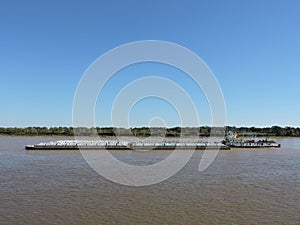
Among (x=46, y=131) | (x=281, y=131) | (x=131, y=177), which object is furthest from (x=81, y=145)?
(x=281, y=131)

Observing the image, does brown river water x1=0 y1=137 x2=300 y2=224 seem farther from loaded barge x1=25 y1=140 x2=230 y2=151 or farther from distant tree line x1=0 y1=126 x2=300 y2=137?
distant tree line x1=0 y1=126 x2=300 y2=137

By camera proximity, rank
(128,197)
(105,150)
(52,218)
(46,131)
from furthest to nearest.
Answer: (46,131)
(105,150)
(128,197)
(52,218)

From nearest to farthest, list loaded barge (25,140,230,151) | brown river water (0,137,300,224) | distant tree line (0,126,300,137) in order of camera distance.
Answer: brown river water (0,137,300,224), loaded barge (25,140,230,151), distant tree line (0,126,300,137)

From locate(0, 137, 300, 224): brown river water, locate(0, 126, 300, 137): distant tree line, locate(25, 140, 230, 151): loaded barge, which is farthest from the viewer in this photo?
locate(0, 126, 300, 137): distant tree line

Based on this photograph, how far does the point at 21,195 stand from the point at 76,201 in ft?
9.20

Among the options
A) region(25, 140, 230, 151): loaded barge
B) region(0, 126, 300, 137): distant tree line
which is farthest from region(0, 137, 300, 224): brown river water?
region(0, 126, 300, 137): distant tree line

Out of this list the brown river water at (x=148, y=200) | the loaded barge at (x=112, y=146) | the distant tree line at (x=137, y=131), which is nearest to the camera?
the brown river water at (x=148, y=200)

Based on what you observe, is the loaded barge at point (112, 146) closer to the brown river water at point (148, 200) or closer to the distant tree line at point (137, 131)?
the brown river water at point (148, 200)

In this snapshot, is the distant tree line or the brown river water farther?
the distant tree line

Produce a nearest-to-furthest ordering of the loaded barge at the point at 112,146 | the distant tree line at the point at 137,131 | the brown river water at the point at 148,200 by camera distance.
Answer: the brown river water at the point at 148,200 → the loaded barge at the point at 112,146 → the distant tree line at the point at 137,131

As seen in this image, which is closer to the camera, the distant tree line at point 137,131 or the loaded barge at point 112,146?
the loaded barge at point 112,146

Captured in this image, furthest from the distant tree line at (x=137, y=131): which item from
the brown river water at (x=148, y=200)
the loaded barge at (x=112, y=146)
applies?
the brown river water at (x=148, y=200)

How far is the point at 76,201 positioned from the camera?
12.3 meters

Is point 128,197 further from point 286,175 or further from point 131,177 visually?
point 286,175
